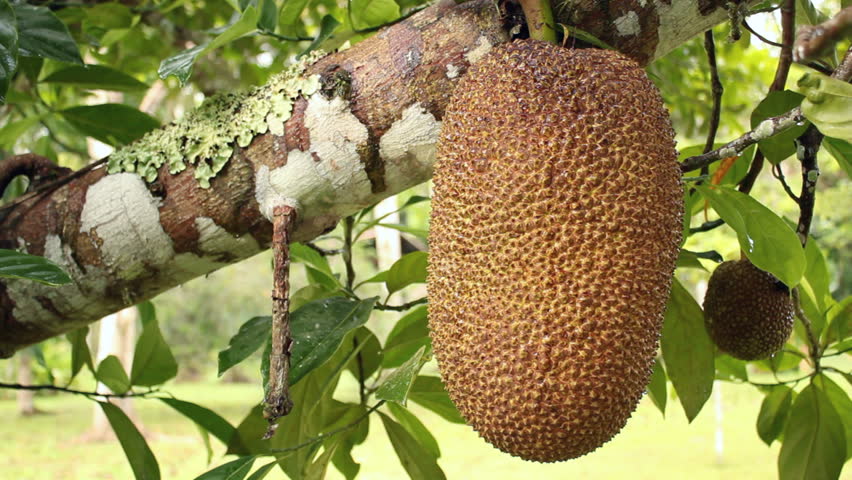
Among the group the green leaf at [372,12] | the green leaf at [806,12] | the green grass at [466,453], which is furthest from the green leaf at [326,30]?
the green grass at [466,453]

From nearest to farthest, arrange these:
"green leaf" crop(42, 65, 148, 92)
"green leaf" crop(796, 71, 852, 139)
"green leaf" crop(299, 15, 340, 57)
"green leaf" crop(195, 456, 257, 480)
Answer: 1. "green leaf" crop(796, 71, 852, 139)
2. "green leaf" crop(195, 456, 257, 480)
3. "green leaf" crop(299, 15, 340, 57)
4. "green leaf" crop(42, 65, 148, 92)

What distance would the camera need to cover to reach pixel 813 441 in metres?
0.84

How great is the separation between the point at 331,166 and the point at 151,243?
189 millimetres

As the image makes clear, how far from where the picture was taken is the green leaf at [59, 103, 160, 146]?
0.98 metres

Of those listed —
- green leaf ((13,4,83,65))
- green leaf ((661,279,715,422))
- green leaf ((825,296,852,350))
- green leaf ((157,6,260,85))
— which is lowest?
green leaf ((825,296,852,350))

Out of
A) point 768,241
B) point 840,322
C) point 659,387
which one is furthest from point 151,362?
point 840,322

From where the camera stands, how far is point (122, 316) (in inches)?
240

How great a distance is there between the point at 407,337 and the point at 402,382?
34cm

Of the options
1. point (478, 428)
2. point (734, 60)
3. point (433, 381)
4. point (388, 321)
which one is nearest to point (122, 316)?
point (388, 321)

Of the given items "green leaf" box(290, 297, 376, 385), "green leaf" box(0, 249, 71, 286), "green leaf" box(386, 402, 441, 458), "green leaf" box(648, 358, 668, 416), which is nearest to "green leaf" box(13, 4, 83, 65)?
"green leaf" box(0, 249, 71, 286)

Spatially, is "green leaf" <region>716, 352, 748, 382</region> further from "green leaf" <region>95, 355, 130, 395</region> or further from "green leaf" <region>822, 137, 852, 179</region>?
"green leaf" <region>95, 355, 130, 395</region>

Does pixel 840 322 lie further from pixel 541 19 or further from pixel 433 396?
pixel 541 19

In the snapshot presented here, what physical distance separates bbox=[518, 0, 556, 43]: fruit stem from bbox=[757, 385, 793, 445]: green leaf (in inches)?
26.6

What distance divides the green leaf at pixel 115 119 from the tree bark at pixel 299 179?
0.24 m
